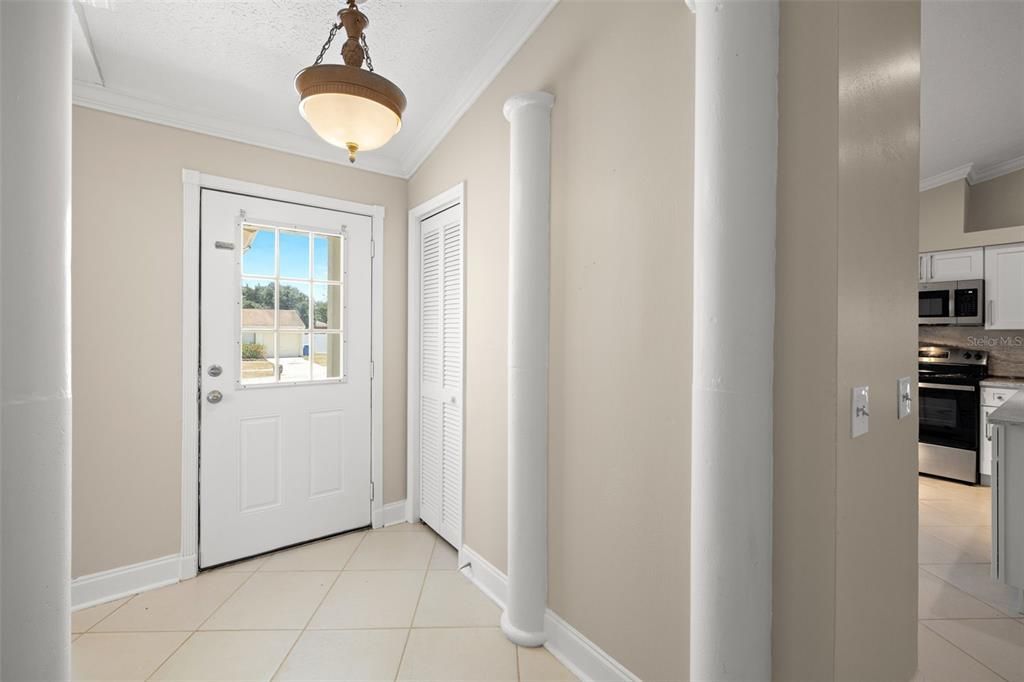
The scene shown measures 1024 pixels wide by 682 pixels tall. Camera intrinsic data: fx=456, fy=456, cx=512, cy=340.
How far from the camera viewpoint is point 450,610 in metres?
2.18

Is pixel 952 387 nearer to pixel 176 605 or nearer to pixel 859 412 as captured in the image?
pixel 859 412

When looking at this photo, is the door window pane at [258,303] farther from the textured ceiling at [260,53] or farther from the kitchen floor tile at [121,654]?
the kitchen floor tile at [121,654]

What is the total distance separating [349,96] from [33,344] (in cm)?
110

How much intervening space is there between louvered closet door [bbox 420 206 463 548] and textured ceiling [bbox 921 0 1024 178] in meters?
2.61

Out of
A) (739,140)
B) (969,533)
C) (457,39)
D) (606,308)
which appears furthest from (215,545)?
(969,533)

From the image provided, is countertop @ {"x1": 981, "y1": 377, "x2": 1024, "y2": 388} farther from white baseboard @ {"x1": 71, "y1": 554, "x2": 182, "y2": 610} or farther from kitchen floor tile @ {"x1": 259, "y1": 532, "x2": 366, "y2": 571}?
white baseboard @ {"x1": 71, "y1": 554, "x2": 182, "y2": 610}

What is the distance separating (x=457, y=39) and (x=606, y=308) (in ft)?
4.81

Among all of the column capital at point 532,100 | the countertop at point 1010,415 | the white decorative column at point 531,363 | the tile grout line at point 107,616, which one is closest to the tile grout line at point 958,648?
the countertop at point 1010,415

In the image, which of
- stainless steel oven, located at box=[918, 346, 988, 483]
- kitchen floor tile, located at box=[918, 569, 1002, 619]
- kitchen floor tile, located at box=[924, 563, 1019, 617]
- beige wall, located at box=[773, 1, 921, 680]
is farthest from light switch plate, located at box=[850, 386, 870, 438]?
stainless steel oven, located at box=[918, 346, 988, 483]

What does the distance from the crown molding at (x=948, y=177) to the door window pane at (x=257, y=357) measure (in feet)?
18.8

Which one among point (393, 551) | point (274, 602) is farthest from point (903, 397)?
point (274, 602)

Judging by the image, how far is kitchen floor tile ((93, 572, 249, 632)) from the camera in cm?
208

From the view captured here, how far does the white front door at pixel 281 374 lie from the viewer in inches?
101

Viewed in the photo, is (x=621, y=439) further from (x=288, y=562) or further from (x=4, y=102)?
(x=288, y=562)
